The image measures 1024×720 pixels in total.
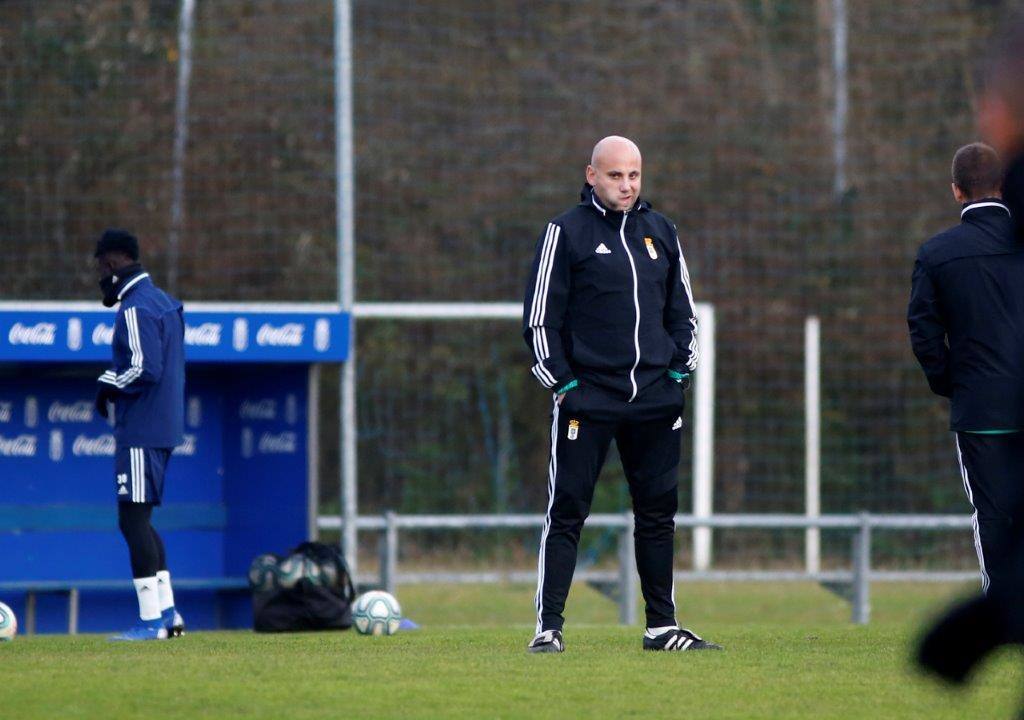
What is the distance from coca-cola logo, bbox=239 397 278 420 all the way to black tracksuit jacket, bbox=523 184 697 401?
206 inches

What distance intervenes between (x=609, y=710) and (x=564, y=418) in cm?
169

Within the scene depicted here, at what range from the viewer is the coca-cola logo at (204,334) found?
1102 cm

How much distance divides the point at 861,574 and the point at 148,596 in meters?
5.51

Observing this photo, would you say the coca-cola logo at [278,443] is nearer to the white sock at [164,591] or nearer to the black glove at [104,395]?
the white sock at [164,591]

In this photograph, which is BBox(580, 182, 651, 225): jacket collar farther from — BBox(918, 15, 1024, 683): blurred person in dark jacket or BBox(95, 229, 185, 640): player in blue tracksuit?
BBox(918, 15, 1024, 683): blurred person in dark jacket

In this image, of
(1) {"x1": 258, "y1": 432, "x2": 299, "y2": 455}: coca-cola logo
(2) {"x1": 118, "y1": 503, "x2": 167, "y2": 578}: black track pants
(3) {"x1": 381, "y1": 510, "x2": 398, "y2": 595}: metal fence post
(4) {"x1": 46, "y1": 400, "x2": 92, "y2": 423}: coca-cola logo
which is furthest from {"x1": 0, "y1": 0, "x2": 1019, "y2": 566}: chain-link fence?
(2) {"x1": 118, "y1": 503, "x2": 167, "y2": 578}: black track pants

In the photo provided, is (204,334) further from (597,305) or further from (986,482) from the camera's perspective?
(986,482)

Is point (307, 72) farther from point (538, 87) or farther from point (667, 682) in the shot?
point (667, 682)

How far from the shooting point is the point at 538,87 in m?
16.6

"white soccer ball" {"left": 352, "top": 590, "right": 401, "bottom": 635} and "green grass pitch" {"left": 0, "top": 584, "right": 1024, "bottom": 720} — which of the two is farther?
"white soccer ball" {"left": 352, "top": 590, "right": 401, "bottom": 635}

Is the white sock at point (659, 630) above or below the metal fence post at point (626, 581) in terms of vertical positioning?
above

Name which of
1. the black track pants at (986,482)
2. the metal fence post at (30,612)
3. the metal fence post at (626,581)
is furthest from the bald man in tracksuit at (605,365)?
the metal fence post at (30,612)

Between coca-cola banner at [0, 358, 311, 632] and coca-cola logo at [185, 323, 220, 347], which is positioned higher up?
coca-cola logo at [185, 323, 220, 347]

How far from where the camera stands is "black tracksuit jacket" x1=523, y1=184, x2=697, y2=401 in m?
7.02
